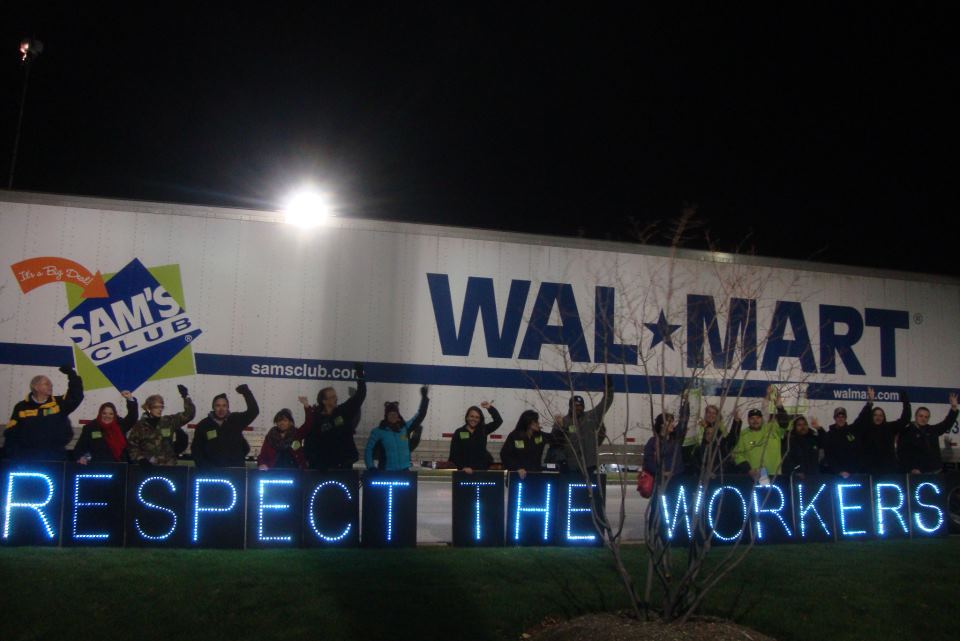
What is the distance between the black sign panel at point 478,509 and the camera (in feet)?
35.6

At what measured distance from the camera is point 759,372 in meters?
16.7

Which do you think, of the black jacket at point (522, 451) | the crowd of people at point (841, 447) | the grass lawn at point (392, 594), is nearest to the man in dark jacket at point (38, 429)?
the grass lawn at point (392, 594)

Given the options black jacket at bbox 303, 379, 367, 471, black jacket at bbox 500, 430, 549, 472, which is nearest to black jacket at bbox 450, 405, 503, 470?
black jacket at bbox 500, 430, 549, 472

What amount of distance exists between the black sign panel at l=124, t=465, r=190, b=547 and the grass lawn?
211 millimetres

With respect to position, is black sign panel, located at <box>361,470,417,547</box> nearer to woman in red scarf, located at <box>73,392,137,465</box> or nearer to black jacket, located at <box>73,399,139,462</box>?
woman in red scarf, located at <box>73,392,137,465</box>

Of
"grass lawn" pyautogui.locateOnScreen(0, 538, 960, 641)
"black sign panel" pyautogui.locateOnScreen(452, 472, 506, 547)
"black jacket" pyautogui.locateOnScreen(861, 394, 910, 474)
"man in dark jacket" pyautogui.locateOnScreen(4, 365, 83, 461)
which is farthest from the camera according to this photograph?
"black jacket" pyautogui.locateOnScreen(861, 394, 910, 474)

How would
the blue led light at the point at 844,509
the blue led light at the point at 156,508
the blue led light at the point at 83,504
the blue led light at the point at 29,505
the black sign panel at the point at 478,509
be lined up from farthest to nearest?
1. the blue led light at the point at 844,509
2. the black sign panel at the point at 478,509
3. the blue led light at the point at 156,508
4. the blue led light at the point at 83,504
5. the blue led light at the point at 29,505

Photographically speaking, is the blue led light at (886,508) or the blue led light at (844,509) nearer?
the blue led light at (844,509)

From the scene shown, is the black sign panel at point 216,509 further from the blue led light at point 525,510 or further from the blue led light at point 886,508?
the blue led light at point 886,508

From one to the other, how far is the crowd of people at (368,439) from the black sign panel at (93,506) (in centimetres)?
92

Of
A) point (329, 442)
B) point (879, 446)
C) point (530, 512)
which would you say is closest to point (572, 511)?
point (530, 512)

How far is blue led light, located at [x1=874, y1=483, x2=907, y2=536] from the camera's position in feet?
41.2

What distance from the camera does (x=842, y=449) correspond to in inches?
559

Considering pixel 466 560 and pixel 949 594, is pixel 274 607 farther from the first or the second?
pixel 949 594
